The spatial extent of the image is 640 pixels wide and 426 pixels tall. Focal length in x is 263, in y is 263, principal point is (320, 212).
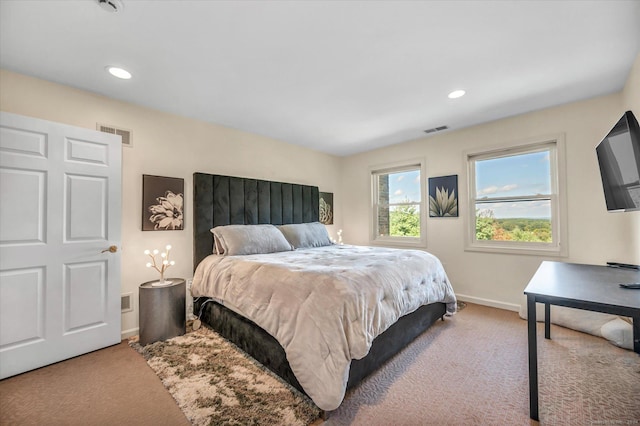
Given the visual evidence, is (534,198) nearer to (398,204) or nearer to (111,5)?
(398,204)

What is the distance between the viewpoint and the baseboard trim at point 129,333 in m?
2.65

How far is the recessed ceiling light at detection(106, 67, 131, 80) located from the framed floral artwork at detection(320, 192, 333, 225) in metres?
3.22

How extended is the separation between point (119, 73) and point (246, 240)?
1.93m

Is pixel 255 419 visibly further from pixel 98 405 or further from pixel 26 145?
pixel 26 145

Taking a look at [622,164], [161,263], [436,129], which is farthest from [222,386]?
[436,129]

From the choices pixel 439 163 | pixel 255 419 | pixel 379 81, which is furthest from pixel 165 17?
pixel 439 163

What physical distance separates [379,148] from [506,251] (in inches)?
98.7

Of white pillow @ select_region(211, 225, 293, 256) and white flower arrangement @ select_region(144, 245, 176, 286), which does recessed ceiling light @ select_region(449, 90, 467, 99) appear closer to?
white pillow @ select_region(211, 225, 293, 256)

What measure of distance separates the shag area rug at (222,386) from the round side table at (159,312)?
0.29 feet

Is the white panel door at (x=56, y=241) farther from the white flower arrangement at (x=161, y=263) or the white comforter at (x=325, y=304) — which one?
the white comforter at (x=325, y=304)

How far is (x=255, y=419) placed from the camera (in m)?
1.54

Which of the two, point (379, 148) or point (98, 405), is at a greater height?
point (379, 148)

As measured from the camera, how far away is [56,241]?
223 centimetres

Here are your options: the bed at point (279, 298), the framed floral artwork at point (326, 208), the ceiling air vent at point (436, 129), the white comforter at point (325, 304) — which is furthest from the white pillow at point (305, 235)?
the ceiling air vent at point (436, 129)
